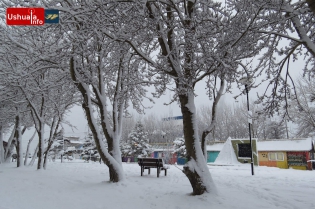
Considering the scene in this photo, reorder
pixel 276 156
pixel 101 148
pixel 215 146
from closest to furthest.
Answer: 1. pixel 101 148
2. pixel 276 156
3. pixel 215 146

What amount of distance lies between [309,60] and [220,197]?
5862mm

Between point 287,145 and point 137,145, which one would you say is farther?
point 137,145

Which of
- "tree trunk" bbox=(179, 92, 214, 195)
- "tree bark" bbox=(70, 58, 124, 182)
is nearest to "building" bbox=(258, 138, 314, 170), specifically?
"tree trunk" bbox=(179, 92, 214, 195)

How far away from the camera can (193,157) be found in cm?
595

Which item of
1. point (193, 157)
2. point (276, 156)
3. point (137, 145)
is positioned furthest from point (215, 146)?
point (193, 157)

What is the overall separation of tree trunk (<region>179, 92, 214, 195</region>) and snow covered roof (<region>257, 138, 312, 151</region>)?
2173cm

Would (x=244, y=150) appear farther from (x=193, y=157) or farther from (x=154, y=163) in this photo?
(x=193, y=157)

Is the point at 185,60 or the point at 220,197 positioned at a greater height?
the point at 185,60

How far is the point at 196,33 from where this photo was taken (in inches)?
205

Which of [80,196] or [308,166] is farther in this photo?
[308,166]

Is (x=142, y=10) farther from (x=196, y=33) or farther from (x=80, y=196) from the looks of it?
(x=80, y=196)

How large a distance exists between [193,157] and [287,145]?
22.5 meters

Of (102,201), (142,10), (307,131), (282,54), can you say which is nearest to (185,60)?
(142,10)

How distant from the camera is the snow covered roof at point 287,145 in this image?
22922 millimetres
